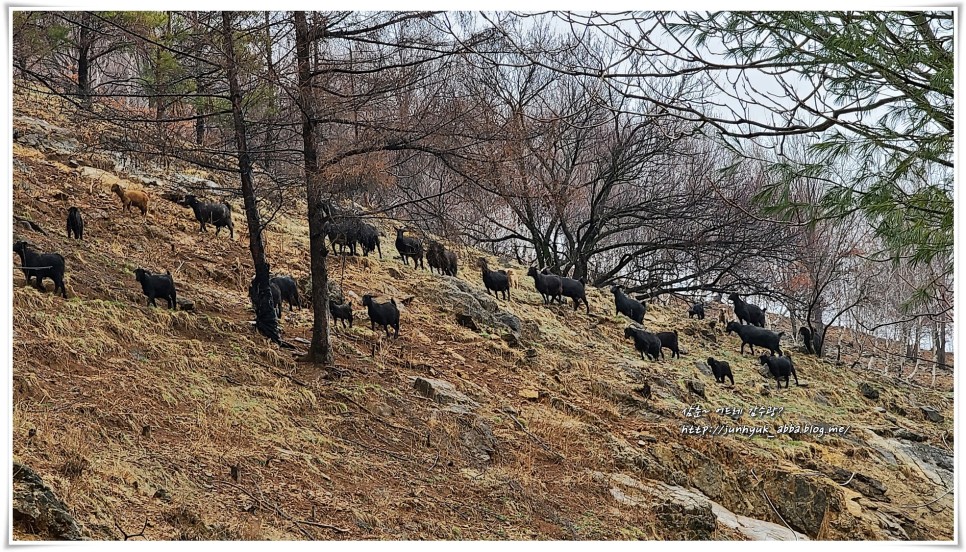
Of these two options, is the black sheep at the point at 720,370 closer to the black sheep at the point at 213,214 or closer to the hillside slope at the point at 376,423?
the hillside slope at the point at 376,423

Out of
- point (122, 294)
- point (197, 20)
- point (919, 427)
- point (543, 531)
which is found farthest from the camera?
point (919, 427)

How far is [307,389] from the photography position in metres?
8.36

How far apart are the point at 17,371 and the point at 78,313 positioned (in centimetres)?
156

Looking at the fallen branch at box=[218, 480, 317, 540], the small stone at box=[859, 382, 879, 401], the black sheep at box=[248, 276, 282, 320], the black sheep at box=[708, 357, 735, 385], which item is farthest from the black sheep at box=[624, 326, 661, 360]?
the fallen branch at box=[218, 480, 317, 540]

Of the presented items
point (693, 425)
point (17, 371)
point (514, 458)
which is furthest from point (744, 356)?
point (17, 371)

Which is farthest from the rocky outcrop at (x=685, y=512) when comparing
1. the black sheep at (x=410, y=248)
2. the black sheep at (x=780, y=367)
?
the black sheep at (x=410, y=248)

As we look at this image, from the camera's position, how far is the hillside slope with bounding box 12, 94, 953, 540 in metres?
6.04

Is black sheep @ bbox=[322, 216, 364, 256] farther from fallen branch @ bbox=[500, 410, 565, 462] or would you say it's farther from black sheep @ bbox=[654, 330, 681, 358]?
black sheep @ bbox=[654, 330, 681, 358]

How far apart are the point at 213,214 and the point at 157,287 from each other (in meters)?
3.81

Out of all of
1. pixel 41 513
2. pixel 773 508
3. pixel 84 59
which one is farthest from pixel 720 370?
pixel 84 59

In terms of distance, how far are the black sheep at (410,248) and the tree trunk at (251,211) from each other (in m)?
5.02

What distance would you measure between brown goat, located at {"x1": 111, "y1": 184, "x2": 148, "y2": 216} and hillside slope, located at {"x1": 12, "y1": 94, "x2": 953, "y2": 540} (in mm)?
186

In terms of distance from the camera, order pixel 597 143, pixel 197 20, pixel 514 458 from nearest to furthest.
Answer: pixel 197 20, pixel 514 458, pixel 597 143

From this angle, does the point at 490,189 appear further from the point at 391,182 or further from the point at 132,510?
the point at 132,510
